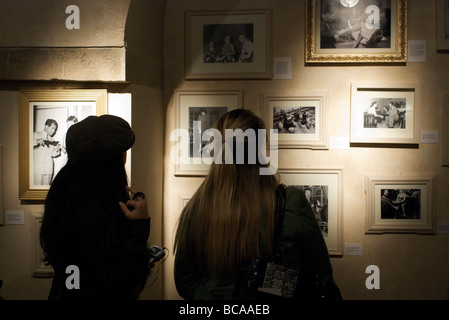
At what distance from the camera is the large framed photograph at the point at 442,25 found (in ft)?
8.49

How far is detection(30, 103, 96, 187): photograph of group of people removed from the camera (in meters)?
2.24

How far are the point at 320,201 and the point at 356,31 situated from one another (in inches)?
44.2

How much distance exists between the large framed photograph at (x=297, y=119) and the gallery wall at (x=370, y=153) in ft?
0.13

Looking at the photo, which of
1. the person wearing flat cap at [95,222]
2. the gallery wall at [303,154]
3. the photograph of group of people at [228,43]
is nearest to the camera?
the person wearing flat cap at [95,222]

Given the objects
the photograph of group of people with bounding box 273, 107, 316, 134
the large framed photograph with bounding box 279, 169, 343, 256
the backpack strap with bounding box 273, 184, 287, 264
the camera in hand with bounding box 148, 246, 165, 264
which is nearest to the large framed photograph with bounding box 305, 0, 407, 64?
the photograph of group of people with bounding box 273, 107, 316, 134

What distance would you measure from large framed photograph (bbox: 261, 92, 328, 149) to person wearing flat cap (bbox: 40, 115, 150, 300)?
4.30 ft

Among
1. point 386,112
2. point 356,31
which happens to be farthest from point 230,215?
point 356,31

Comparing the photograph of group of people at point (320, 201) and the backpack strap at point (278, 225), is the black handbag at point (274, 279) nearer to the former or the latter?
the backpack strap at point (278, 225)

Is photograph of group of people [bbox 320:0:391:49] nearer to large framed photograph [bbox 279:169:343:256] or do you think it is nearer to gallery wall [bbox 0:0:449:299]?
gallery wall [bbox 0:0:449:299]

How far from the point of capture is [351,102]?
8.61ft

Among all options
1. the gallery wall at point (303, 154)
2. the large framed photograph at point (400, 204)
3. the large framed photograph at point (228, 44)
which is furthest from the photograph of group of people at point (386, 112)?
the large framed photograph at point (228, 44)
